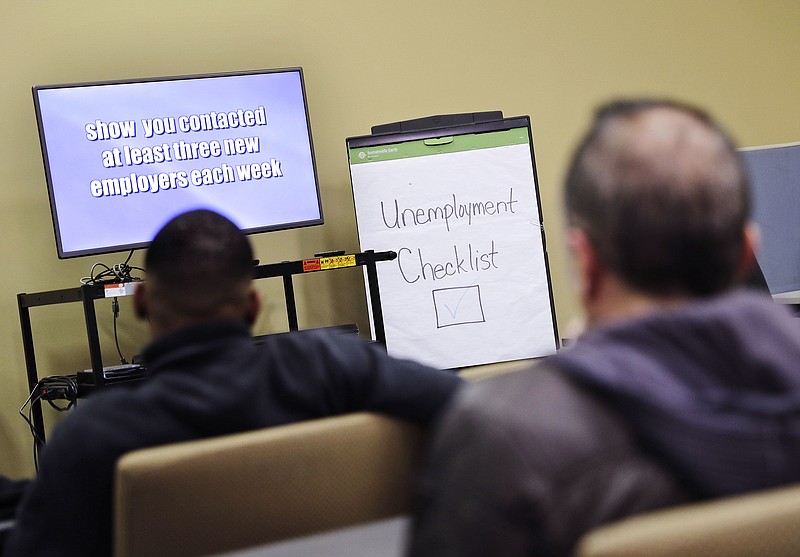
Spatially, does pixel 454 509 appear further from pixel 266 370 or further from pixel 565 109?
pixel 565 109

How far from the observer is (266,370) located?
1.29 m

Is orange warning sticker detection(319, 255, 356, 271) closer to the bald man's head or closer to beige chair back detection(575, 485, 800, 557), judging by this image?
the bald man's head

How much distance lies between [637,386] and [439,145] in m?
3.34

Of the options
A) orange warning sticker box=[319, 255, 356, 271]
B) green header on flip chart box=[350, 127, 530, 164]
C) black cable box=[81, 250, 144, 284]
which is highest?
green header on flip chart box=[350, 127, 530, 164]

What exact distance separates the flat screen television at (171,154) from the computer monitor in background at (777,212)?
7.45 feet

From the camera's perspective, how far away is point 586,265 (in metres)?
0.81

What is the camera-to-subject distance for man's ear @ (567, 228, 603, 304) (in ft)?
Result: 2.63

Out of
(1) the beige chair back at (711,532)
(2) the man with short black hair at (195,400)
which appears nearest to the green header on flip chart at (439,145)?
(2) the man with short black hair at (195,400)

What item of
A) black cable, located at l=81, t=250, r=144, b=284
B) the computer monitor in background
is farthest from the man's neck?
the computer monitor in background

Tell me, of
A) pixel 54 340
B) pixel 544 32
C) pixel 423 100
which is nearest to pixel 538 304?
pixel 423 100

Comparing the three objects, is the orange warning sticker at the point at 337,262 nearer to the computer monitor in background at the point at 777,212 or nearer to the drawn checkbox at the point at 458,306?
the drawn checkbox at the point at 458,306

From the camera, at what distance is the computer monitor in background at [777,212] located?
468 centimetres

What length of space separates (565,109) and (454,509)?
4080mm

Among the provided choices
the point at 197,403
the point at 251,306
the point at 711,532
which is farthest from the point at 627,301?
the point at 251,306
